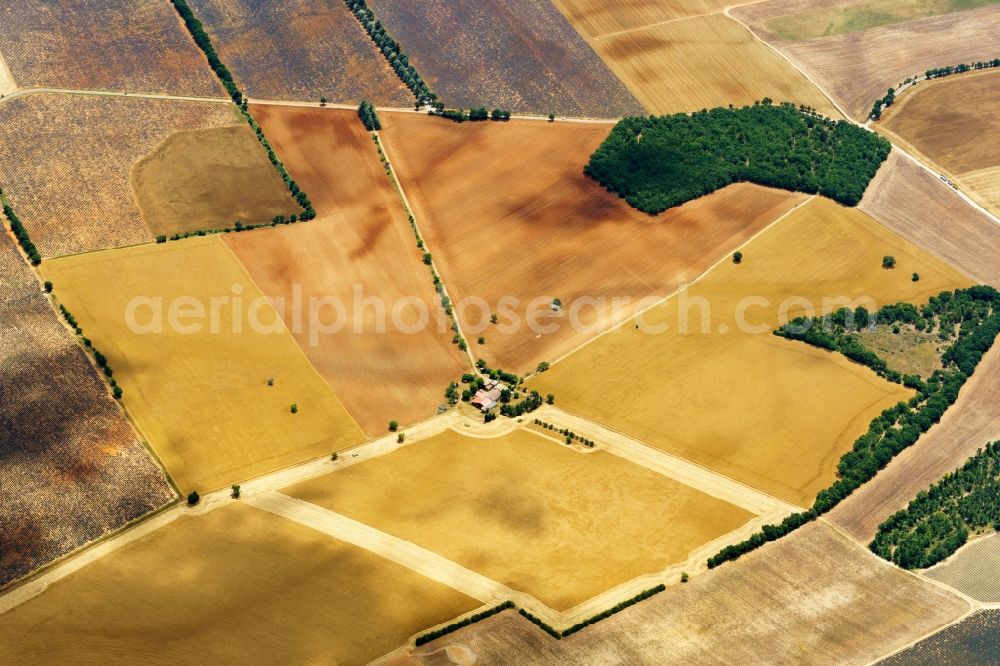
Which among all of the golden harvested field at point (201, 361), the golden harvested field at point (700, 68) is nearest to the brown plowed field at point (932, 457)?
the golden harvested field at point (201, 361)

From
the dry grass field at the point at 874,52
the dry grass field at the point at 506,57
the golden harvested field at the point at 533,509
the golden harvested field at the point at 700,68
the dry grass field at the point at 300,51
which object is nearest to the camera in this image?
the golden harvested field at the point at 533,509

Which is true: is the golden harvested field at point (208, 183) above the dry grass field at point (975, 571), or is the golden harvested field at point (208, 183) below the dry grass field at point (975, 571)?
above

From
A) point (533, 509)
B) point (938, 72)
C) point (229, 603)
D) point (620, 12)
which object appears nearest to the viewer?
point (229, 603)

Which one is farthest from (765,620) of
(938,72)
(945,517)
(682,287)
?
(938,72)

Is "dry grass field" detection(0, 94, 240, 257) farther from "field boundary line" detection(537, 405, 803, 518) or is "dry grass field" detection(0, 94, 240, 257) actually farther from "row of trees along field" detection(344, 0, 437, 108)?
"field boundary line" detection(537, 405, 803, 518)

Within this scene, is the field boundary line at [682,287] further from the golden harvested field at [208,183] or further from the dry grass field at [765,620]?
the golden harvested field at [208,183]

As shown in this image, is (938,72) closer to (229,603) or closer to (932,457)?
(932,457)

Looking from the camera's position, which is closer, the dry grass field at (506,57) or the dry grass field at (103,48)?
the dry grass field at (103,48)
